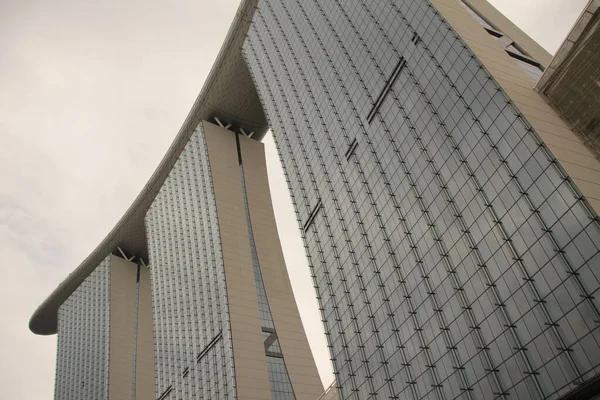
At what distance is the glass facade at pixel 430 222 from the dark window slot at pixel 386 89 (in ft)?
0.56

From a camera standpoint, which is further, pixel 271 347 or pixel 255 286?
pixel 255 286

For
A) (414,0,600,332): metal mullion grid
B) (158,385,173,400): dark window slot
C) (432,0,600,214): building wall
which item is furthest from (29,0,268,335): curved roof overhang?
(414,0,600,332): metal mullion grid

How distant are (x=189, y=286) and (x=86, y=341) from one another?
36079mm

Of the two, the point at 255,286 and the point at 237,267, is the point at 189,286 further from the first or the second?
the point at 255,286

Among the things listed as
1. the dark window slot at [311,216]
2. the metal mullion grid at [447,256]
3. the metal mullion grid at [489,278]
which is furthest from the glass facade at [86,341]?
the metal mullion grid at [489,278]

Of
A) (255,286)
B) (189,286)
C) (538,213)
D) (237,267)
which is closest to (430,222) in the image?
(538,213)

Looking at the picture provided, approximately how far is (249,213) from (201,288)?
38.3 feet

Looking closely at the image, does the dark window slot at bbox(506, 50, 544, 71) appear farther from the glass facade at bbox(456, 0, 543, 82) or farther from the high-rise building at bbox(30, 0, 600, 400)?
the high-rise building at bbox(30, 0, 600, 400)

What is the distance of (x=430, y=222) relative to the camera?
1391 inches

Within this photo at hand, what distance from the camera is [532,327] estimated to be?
26.5 m

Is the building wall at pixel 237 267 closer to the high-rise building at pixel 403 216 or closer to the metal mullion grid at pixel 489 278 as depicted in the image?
the high-rise building at pixel 403 216

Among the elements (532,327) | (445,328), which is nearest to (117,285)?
(445,328)

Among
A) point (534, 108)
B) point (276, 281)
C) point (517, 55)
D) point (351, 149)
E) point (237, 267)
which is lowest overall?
point (534, 108)

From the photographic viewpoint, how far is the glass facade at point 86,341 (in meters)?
90.4
